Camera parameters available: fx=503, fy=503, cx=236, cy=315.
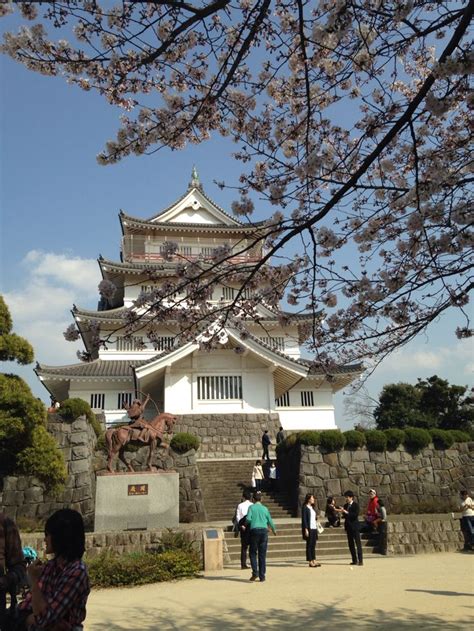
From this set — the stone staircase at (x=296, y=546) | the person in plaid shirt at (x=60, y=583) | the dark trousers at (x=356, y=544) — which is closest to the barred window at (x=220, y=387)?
the stone staircase at (x=296, y=546)

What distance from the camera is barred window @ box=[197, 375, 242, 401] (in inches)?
835

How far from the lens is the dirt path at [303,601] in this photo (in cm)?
557

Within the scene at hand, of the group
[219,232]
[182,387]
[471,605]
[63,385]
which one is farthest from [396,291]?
[219,232]

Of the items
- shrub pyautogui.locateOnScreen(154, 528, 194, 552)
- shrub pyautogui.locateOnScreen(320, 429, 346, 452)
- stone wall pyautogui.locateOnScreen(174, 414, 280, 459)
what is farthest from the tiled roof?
shrub pyautogui.locateOnScreen(154, 528, 194, 552)

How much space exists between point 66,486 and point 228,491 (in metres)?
4.94

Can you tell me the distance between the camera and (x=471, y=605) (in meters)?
6.05

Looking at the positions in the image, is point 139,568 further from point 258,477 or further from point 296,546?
point 258,477

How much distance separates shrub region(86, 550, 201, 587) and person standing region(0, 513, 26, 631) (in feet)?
17.1

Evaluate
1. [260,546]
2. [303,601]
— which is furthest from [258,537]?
[303,601]

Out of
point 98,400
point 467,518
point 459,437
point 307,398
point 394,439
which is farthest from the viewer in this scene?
point 307,398

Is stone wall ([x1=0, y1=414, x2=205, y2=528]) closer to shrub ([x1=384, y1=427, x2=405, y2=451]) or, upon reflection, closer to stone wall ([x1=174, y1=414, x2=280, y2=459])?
stone wall ([x1=174, y1=414, x2=280, y2=459])

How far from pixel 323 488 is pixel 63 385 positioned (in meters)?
12.9

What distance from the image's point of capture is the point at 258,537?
319 inches

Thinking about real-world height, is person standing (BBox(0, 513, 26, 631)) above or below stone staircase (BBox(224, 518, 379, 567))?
above
